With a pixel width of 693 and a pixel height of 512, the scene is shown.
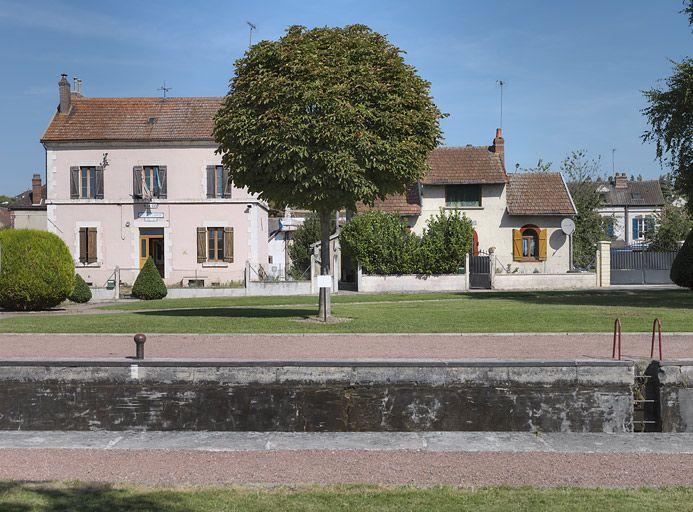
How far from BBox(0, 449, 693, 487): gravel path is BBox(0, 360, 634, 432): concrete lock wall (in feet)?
6.37

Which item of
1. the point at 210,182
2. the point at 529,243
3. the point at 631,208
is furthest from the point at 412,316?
the point at 631,208

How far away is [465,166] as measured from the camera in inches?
1667

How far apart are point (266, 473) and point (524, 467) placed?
2781 millimetres

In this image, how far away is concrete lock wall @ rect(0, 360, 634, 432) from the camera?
1116 centimetres

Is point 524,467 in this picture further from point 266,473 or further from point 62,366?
point 62,366

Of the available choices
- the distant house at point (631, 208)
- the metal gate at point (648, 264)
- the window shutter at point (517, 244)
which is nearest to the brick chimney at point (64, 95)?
the window shutter at point (517, 244)

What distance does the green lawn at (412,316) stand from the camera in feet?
A: 57.9

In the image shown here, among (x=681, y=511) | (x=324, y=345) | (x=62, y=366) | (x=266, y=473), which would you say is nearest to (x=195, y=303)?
(x=324, y=345)

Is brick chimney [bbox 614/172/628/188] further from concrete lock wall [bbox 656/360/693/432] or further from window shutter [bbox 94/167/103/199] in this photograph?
concrete lock wall [bbox 656/360/693/432]

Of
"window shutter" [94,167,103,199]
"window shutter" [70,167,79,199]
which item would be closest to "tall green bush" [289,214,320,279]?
"window shutter" [94,167,103,199]

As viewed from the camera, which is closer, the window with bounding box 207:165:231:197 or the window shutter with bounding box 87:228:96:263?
the window with bounding box 207:165:231:197

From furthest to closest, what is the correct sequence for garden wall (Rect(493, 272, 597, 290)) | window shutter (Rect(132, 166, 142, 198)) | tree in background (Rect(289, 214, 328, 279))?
tree in background (Rect(289, 214, 328, 279)) < window shutter (Rect(132, 166, 142, 198)) < garden wall (Rect(493, 272, 597, 290))

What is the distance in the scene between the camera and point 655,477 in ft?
26.4

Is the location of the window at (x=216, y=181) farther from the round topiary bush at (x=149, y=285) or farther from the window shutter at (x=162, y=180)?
the round topiary bush at (x=149, y=285)
